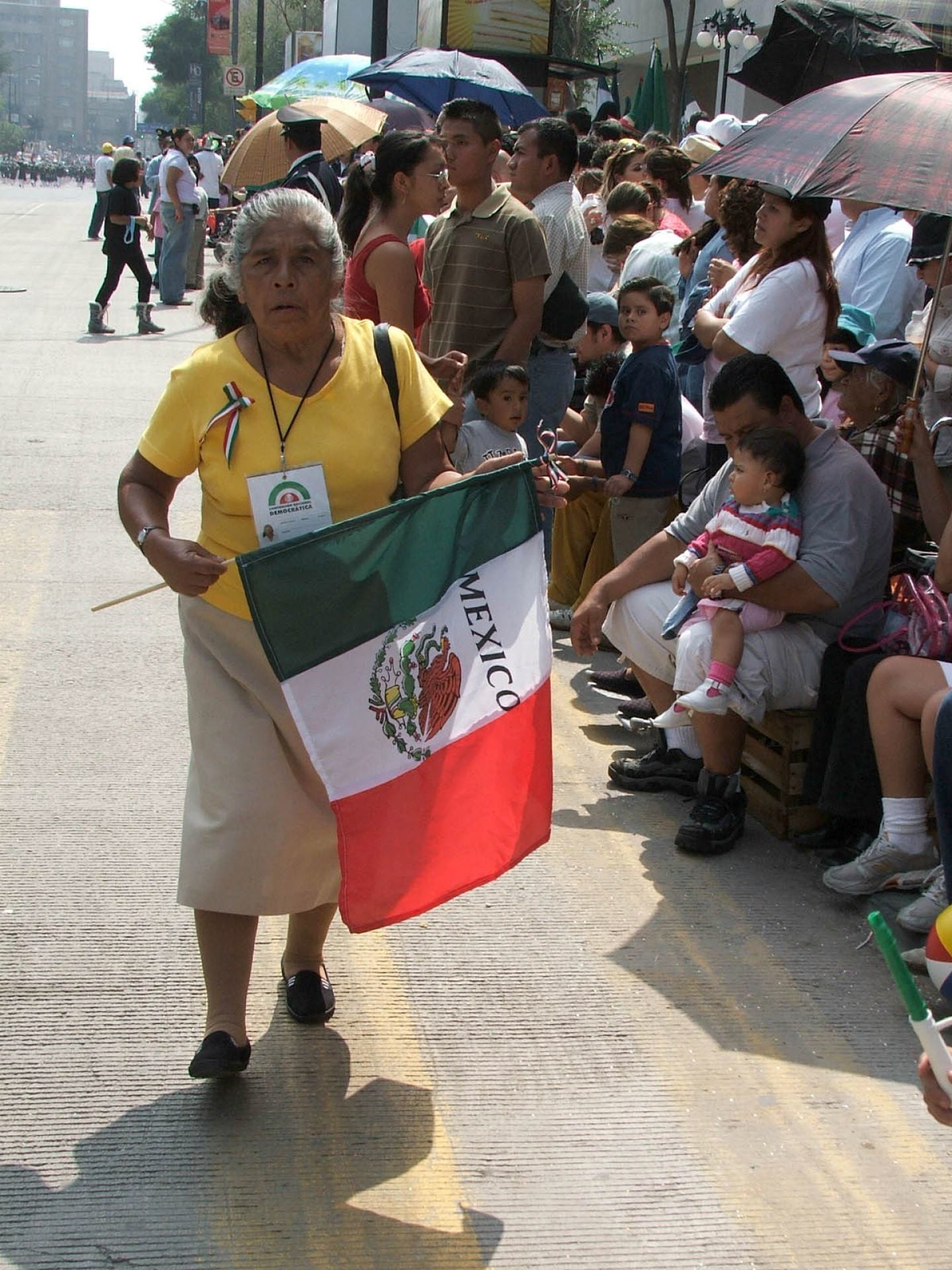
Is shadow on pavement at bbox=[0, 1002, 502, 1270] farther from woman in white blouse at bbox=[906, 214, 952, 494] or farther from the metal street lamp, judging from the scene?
the metal street lamp

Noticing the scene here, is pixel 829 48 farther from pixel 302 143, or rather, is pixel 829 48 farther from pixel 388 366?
pixel 388 366

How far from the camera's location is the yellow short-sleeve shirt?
3.38 m

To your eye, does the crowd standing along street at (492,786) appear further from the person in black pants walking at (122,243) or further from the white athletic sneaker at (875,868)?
the person in black pants walking at (122,243)

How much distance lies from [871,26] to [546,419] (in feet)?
7.77

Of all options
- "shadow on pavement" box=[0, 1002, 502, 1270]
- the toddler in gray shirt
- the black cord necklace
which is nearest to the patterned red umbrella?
the toddler in gray shirt

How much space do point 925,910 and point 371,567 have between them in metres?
2.02

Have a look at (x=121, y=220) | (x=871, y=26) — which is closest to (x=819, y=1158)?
(x=871, y=26)

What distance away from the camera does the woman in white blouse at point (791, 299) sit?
18.9 feet

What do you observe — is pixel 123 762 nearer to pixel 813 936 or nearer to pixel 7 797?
pixel 7 797

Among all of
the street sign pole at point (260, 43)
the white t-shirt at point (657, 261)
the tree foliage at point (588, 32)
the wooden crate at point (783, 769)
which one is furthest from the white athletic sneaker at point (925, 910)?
the street sign pole at point (260, 43)

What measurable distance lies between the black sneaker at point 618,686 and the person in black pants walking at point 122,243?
11838mm

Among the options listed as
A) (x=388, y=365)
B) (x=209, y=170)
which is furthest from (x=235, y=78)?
(x=388, y=365)

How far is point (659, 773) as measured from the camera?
548 cm

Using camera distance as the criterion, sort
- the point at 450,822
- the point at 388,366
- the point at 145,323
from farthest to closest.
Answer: the point at 145,323 < the point at 388,366 < the point at 450,822
